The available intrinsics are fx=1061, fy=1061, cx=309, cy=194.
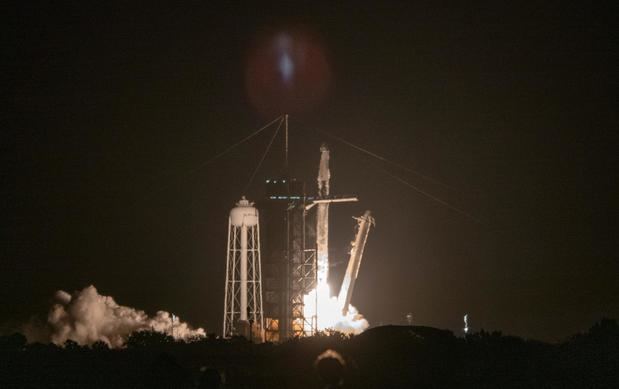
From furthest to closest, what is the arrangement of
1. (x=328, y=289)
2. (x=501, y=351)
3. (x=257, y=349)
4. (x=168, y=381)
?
1. (x=328, y=289)
2. (x=257, y=349)
3. (x=501, y=351)
4. (x=168, y=381)

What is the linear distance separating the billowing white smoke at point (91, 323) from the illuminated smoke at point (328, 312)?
795cm

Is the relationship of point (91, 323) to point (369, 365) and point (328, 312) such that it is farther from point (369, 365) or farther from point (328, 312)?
point (369, 365)

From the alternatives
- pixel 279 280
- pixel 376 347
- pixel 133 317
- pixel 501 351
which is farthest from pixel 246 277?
pixel 376 347

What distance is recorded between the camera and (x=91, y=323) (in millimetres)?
73500

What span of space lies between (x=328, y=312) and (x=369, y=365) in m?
38.3

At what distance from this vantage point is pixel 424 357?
34.0 metres

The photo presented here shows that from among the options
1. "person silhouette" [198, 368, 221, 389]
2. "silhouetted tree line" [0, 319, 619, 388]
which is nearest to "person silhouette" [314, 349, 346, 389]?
"silhouetted tree line" [0, 319, 619, 388]

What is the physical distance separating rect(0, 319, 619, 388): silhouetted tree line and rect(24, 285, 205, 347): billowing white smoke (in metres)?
29.2

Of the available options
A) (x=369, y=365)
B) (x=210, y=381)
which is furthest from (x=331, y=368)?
(x=210, y=381)

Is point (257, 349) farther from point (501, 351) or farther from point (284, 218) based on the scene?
point (284, 218)

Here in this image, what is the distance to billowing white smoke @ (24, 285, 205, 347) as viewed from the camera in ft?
236

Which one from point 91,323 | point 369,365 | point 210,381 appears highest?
point 91,323

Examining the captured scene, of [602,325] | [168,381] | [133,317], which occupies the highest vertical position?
[133,317]

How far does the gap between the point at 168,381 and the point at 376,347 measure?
6793 mm
